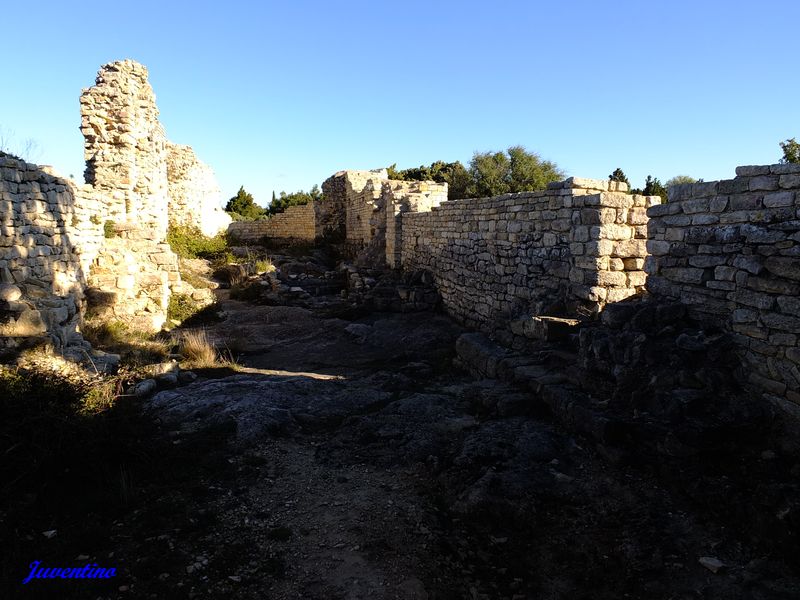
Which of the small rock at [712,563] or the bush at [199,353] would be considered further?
the bush at [199,353]

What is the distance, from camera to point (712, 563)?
10.1 feet

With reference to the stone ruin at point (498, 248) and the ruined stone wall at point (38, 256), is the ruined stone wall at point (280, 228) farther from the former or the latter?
the ruined stone wall at point (38, 256)

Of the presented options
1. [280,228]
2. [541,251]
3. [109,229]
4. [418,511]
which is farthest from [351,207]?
[418,511]

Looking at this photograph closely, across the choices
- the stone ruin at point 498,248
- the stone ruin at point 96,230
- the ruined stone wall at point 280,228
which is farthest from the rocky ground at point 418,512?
the ruined stone wall at point 280,228

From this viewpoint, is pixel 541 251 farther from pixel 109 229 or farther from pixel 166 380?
pixel 109 229

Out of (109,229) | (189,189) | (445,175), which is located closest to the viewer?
(109,229)

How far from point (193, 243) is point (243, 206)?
17.0 metres

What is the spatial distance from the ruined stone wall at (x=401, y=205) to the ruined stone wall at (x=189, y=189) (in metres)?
9.59

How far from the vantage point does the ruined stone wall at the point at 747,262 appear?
4.10 meters

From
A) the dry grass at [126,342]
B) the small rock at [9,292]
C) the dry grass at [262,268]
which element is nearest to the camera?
the small rock at [9,292]

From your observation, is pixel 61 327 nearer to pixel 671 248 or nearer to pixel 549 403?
pixel 549 403

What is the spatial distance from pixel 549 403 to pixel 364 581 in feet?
10.0

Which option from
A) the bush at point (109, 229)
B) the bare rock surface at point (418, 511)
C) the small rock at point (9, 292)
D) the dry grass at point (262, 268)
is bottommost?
the bare rock surface at point (418, 511)

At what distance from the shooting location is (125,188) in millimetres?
11695
